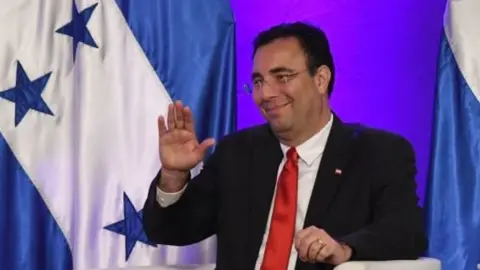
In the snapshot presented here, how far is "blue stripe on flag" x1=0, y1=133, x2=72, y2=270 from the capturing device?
2.77 meters

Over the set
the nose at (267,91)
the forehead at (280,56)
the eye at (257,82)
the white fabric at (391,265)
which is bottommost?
the white fabric at (391,265)

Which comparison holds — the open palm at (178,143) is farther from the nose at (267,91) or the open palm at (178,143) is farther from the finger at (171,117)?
the nose at (267,91)

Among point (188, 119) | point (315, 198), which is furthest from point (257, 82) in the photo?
point (315, 198)

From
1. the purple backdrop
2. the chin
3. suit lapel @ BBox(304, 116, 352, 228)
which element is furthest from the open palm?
the purple backdrop

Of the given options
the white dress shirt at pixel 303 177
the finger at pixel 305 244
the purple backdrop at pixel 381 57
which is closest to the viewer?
the finger at pixel 305 244

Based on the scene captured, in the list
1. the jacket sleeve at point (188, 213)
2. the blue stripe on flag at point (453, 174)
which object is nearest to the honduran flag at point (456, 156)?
the blue stripe on flag at point (453, 174)

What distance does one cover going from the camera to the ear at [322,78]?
255 centimetres

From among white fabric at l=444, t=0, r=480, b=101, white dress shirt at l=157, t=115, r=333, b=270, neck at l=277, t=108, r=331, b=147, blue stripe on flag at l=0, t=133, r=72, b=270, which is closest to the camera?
white dress shirt at l=157, t=115, r=333, b=270

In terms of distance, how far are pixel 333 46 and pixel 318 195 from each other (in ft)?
3.43

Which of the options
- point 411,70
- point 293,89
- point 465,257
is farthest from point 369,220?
point 411,70

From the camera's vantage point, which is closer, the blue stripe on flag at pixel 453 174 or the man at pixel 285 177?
the man at pixel 285 177

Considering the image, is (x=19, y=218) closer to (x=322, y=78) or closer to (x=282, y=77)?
(x=282, y=77)

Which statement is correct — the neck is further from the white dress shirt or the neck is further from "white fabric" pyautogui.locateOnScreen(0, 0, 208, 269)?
"white fabric" pyautogui.locateOnScreen(0, 0, 208, 269)

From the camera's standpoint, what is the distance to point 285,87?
248 cm
